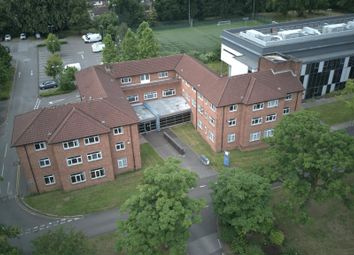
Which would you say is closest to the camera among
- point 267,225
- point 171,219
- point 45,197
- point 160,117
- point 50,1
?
point 171,219

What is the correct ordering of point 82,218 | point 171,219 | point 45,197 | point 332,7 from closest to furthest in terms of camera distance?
point 171,219
point 82,218
point 45,197
point 332,7

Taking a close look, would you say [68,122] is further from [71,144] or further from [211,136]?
[211,136]

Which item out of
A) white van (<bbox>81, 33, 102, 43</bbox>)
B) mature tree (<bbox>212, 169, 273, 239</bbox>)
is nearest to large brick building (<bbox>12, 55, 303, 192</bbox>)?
mature tree (<bbox>212, 169, 273, 239</bbox>)

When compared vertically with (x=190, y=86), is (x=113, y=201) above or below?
below

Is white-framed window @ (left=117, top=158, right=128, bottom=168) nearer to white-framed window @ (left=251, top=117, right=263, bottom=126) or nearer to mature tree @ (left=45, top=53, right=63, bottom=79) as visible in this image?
white-framed window @ (left=251, top=117, right=263, bottom=126)

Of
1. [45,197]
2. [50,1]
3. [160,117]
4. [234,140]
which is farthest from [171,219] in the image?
[50,1]

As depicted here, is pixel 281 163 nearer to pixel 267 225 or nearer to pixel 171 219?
pixel 267 225
